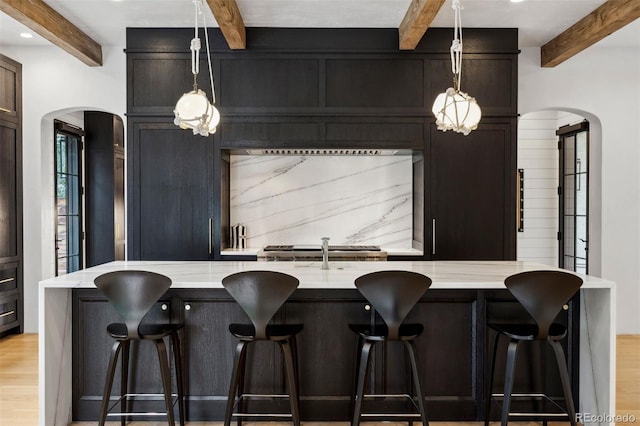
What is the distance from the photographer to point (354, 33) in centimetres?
Answer: 440

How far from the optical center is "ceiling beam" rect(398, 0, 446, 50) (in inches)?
133

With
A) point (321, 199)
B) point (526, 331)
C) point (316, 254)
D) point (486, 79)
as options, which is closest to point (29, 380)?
point (316, 254)

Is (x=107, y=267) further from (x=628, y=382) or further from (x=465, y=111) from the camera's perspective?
(x=628, y=382)

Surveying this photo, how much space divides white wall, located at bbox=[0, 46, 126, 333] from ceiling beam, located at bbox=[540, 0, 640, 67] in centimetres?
424

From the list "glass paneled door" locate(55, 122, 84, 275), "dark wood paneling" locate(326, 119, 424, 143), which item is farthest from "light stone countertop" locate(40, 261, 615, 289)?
"glass paneled door" locate(55, 122, 84, 275)

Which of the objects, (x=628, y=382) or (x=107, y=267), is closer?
(x=107, y=267)

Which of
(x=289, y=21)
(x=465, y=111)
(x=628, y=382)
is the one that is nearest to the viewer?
(x=465, y=111)

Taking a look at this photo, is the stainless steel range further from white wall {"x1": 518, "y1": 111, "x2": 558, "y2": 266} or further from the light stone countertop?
white wall {"x1": 518, "y1": 111, "x2": 558, "y2": 266}

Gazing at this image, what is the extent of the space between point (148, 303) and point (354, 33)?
10.4ft

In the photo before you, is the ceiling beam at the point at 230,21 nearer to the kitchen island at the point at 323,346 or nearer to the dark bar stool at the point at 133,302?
the kitchen island at the point at 323,346

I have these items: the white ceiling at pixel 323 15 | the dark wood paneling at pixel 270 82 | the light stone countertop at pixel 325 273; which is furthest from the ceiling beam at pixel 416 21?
the light stone countertop at pixel 325 273

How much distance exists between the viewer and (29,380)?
3551mm

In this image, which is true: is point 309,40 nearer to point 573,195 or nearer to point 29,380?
point 29,380

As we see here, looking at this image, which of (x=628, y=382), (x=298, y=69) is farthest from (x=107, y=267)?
(x=628, y=382)
